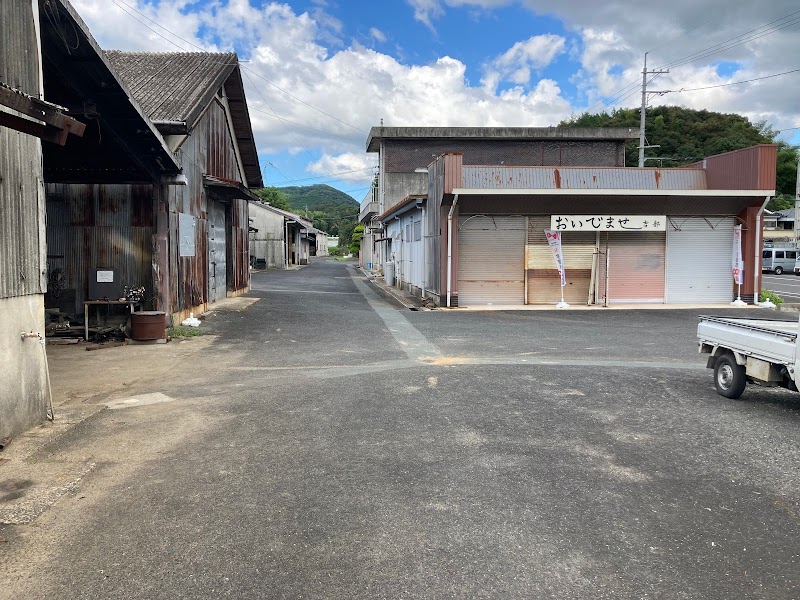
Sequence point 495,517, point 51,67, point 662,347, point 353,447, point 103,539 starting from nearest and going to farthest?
point 103,539
point 495,517
point 353,447
point 51,67
point 662,347

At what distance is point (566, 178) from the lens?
20.2 metres

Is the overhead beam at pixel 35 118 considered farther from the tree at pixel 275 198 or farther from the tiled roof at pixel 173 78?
the tree at pixel 275 198

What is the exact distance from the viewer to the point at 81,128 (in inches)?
239

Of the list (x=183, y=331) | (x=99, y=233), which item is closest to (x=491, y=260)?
(x=183, y=331)

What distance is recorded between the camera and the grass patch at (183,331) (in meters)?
13.4

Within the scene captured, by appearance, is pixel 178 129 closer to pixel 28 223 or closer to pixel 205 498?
pixel 28 223

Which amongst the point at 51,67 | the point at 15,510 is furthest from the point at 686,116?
the point at 15,510

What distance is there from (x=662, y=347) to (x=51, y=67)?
11.4 meters

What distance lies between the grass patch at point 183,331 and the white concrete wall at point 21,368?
264 inches

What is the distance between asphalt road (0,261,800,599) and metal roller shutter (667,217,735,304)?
13008mm

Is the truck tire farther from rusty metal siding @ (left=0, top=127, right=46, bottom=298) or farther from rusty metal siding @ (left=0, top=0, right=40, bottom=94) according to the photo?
rusty metal siding @ (left=0, top=0, right=40, bottom=94)

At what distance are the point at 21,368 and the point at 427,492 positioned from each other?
4.32 meters

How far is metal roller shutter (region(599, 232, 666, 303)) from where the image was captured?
21.0 meters

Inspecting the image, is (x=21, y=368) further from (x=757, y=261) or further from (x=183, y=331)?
(x=757, y=261)
